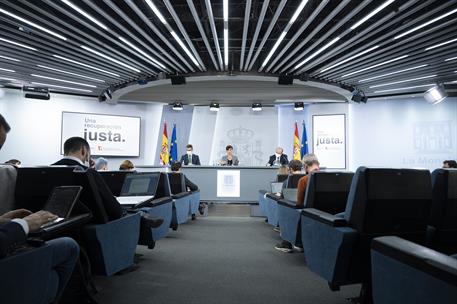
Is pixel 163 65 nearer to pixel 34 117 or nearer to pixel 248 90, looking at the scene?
pixel 248 90

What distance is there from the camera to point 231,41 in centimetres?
820

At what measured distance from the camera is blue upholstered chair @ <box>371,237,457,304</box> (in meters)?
1.23

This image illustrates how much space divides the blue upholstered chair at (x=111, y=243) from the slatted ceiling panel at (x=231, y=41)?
3612 mm

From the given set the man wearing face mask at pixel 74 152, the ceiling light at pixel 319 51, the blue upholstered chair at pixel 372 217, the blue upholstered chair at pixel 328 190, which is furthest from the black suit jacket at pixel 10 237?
the ceiling light at pixel 319 51

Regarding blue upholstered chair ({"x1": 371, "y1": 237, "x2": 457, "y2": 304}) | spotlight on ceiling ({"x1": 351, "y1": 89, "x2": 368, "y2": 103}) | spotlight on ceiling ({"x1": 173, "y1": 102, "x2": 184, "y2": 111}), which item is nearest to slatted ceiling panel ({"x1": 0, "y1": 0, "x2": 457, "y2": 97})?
spotlight on ceiling ({"x1": 351, "y1": 89, "x2": 368, "y2": 103})

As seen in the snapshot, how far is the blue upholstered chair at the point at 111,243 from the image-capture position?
2.47 meters

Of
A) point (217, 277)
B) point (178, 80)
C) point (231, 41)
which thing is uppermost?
point (231, 41)

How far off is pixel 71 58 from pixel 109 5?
2873mm

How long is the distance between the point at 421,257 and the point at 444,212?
123 cm

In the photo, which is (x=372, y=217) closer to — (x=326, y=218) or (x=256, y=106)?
(x=326, y=218)

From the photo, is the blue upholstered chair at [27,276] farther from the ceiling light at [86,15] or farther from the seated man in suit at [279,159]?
the seated man in suit at [279,159]

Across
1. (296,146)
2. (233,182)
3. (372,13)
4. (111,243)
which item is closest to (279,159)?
(233,182)

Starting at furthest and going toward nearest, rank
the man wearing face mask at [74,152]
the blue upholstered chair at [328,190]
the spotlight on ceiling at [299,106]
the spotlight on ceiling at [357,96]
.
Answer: the spotlight on ceiling at [299,106]
the spotlight on ceiling at [357,96]
the blue upholstered chair at [328,190]
the man wearing face mask at [74,152]

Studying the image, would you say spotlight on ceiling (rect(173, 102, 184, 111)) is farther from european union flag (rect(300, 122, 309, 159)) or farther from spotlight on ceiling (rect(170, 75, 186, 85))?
european union flag (rect(300, 122, 309, 159))
